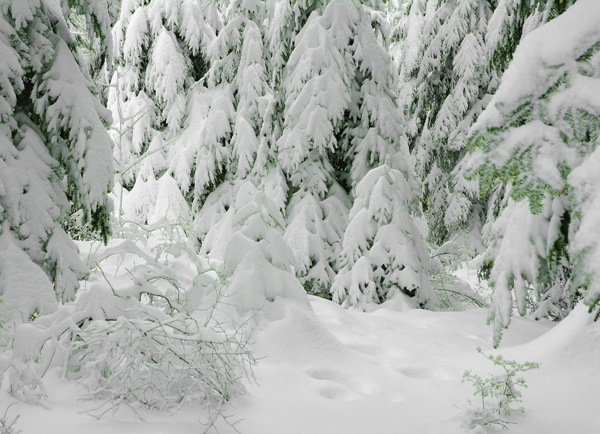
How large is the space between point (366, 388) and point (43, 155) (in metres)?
2.79

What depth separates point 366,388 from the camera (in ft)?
11.6

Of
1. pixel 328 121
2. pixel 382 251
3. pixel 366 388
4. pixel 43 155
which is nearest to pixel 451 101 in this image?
pixel 328 121

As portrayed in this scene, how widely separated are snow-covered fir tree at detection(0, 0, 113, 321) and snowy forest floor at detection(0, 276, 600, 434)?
3.36 ft

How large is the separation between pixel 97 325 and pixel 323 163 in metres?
5.29

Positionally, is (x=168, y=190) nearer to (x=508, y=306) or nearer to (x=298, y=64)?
(x=298, y=64)

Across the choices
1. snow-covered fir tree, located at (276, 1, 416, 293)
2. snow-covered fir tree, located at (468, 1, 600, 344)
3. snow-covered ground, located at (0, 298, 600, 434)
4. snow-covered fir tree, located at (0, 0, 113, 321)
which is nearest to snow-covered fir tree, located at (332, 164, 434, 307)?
snow-covered fir tree, located at (276, 1, 416, 293)

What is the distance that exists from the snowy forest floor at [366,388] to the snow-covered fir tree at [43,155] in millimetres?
1024

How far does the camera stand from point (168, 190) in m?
9.90

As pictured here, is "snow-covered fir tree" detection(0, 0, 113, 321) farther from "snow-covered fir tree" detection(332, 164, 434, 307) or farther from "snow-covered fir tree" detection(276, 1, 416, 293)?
"snow-covered fir tree" detection(276, 1, 416, 293)

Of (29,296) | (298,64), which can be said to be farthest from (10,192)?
(298,64)

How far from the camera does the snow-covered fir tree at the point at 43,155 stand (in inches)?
139

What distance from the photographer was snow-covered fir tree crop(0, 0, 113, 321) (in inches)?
139

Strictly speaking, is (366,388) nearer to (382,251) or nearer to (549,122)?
(549,122)

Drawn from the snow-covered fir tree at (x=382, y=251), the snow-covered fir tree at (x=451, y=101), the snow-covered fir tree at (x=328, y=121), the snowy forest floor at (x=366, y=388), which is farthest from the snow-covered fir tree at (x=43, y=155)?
the snow-covered fir tree at (x=451, y=101)
